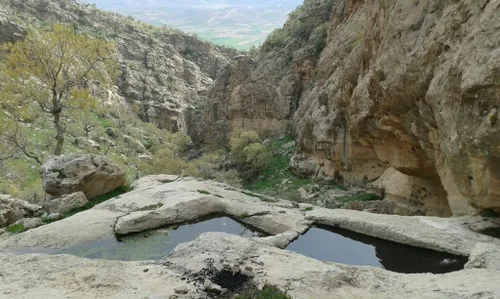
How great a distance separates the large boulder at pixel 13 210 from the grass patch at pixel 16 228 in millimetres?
1022

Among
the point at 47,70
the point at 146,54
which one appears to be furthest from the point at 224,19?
the point at 47,70

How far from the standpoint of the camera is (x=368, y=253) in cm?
1153

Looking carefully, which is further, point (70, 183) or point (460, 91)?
point (70, 183)

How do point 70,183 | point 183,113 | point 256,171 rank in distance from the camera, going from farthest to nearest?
point 183,113 → point 256,171 → point 70,183

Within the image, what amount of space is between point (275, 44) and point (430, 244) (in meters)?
44.3

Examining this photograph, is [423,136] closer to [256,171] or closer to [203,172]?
[256,171]

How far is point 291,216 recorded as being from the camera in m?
13.4

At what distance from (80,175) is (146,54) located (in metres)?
69.6

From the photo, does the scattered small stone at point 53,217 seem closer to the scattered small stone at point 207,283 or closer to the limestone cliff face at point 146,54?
the scattered small stone at point 207,283

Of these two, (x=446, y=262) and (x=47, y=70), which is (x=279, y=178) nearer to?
(x=47, y=70)

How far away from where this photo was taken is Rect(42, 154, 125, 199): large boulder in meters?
17.1

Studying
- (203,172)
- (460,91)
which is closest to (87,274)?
(460,91)

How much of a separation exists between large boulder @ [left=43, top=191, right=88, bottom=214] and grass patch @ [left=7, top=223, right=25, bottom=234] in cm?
135

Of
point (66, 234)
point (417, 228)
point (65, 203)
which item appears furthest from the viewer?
point (65, 203)
